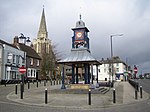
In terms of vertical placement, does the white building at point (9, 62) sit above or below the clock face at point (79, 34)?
below

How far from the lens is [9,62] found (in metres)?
37.7

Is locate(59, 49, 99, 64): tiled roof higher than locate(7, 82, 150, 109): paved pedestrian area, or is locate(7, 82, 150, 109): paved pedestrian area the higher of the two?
locate(59, 49, 99, 64): tiled roof

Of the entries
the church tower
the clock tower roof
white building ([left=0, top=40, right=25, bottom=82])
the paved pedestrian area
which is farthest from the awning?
the church tower

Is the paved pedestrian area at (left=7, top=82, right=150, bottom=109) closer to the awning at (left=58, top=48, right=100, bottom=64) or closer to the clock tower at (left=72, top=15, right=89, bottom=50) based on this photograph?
the awning at (left=58, top=48, right=100, bottom=64)

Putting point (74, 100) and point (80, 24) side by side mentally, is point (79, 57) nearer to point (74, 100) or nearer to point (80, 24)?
point (80, 24)

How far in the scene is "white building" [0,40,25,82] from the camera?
35.3 meters

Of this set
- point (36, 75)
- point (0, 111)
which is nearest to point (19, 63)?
point (36, 75)

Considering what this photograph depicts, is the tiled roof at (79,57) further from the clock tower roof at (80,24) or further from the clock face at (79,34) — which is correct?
the clock tower roof at (80,24)

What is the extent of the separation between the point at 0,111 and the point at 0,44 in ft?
88.7

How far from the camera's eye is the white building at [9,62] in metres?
35.3

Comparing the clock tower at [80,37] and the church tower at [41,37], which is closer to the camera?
the clock tower at [80,37]

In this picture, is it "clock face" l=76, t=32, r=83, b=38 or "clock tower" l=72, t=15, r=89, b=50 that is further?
"clock face" l=76, t=32, r=83, b=38

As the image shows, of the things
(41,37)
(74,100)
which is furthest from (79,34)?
(41,37)

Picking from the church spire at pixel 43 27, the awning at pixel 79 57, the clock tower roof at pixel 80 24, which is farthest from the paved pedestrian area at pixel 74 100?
the church spire at pixel 43 27
